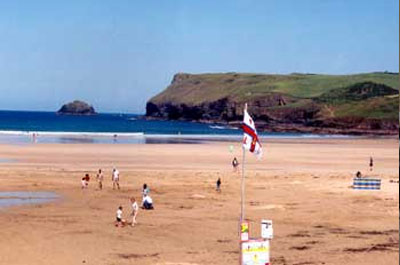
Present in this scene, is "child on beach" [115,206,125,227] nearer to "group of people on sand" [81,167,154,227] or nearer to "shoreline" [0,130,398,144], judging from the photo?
"group of people on sand" [81,167,154,227]

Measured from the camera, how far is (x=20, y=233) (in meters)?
23.0

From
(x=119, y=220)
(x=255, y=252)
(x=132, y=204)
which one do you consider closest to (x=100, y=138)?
(x=132, y=204)

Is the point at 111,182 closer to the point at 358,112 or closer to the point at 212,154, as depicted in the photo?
the point at 212,154

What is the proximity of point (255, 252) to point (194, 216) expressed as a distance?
13.5m

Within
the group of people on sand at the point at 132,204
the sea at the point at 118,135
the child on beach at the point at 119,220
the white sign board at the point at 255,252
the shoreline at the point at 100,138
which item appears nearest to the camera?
the white sign board at the point at 255,252

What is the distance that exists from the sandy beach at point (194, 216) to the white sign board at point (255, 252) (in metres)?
5.28

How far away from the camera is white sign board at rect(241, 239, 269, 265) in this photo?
13891 millimetres

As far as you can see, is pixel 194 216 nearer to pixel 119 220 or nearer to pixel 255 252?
pixel 119 220

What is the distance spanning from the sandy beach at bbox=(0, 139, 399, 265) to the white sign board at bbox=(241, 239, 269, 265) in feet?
17.3

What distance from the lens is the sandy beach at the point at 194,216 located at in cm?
2022

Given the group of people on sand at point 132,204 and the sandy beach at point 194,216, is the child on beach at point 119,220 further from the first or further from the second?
the sandy beach at point 194,216

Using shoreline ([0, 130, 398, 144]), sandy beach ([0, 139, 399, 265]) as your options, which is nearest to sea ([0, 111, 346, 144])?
shoreline ([0, 130, 398, 144])

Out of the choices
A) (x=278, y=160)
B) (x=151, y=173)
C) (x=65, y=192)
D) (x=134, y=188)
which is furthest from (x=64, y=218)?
(x=278, y=160)

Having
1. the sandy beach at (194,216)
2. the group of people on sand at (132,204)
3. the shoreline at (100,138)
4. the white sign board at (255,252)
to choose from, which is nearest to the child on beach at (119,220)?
the group of people on sand at (132,204)
